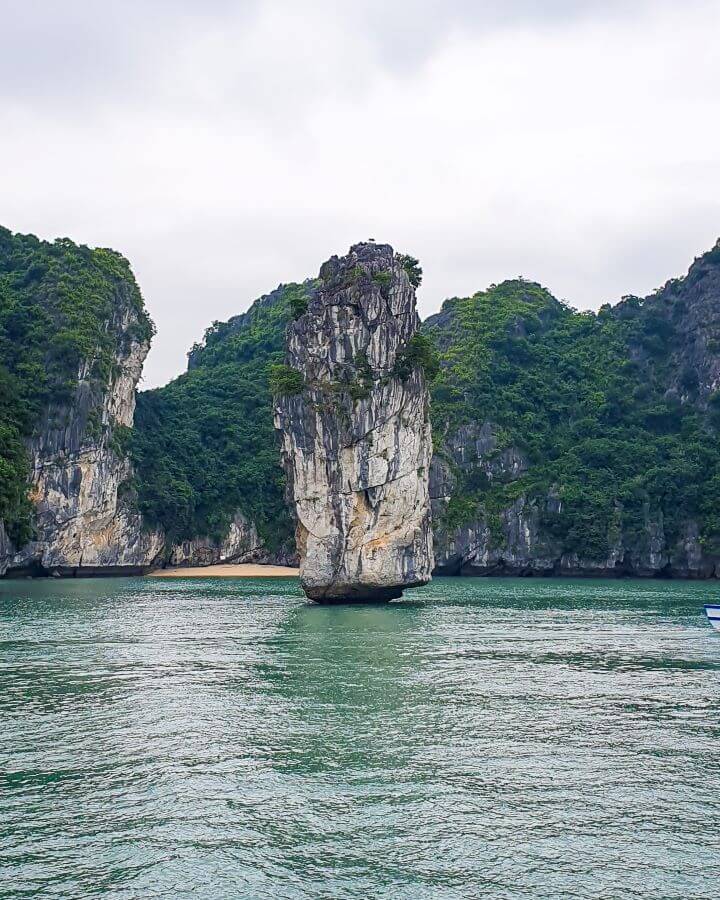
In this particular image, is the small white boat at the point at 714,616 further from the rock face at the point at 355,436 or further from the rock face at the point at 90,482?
the rock face at the point at 90,482

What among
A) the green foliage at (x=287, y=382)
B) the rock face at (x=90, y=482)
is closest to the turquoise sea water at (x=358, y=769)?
the green foliage at (x=287, y=382)

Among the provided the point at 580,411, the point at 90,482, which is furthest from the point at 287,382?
the point at 580,411

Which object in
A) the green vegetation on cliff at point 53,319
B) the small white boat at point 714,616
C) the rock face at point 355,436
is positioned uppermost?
the green vegetation on cliff at point 53,319

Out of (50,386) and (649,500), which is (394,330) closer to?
(50,386)

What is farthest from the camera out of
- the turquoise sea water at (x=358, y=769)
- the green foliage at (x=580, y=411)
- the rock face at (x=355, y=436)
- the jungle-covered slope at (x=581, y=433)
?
the green foliage at (x=580, y=411)

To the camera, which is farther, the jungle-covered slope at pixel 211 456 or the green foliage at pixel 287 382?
the jungle-covered slope at pixel 211 456

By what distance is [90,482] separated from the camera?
70625 millimetres

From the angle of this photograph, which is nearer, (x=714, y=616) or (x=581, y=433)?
(x=714, y=616)

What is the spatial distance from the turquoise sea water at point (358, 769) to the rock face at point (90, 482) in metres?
42.0

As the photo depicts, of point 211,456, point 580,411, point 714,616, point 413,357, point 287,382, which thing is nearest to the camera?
point 714,616

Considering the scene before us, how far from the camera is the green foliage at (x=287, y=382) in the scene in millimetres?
41000

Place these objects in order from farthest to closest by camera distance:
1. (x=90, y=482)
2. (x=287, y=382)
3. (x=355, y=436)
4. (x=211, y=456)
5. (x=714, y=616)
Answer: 1. (x=211, y=456)
2. (x=90, y=482)
3. (x=287, y=382)
4. (x=355, y=436)
5. (x=714, y=616)

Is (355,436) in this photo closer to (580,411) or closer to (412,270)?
(412,270)

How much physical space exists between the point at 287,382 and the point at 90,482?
34426 millimetres
